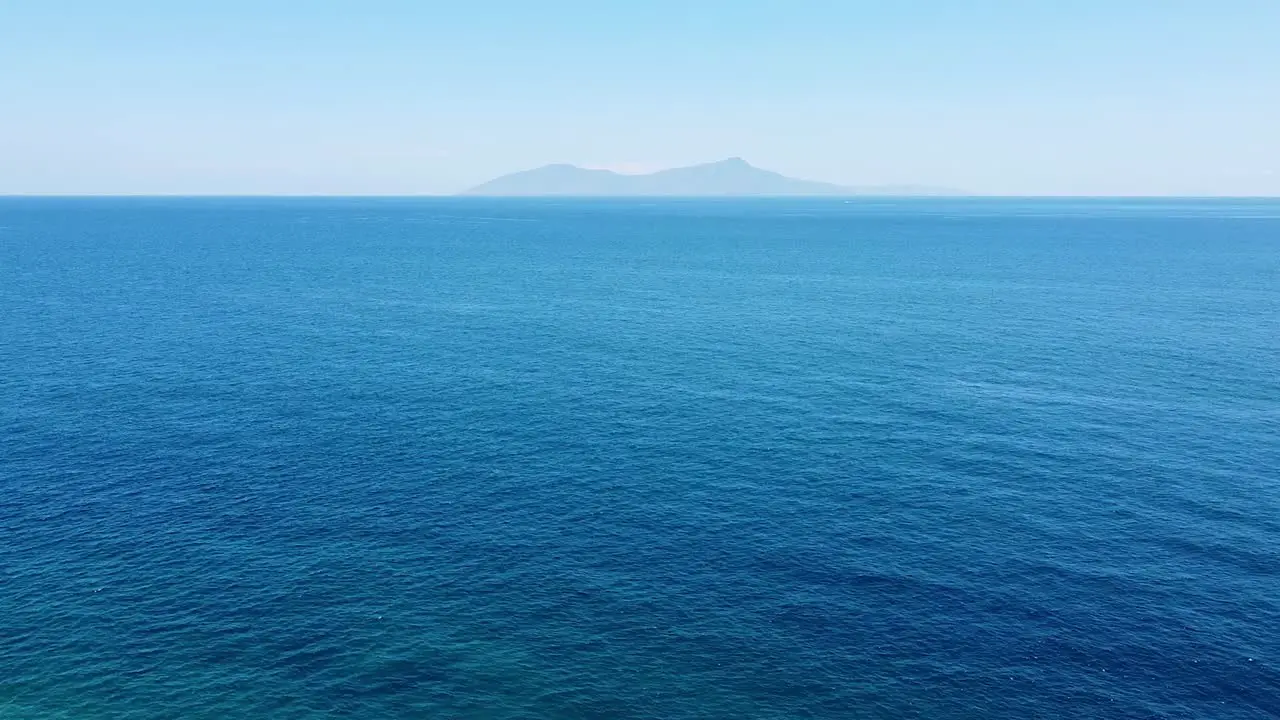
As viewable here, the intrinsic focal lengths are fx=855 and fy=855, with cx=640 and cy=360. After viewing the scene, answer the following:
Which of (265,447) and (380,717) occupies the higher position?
(265,447)

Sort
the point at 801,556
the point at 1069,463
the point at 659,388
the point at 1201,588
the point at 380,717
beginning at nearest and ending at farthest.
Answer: the point at 380,717 → the point at 1201,588 → the point at 801,556 → the point at 1069,463 → the point at 659,388

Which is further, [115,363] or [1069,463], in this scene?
[115,363]

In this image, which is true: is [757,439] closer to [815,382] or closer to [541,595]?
[815,382]

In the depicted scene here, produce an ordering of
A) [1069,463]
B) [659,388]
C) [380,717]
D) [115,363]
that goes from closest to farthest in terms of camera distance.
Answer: [380,717]
[1069,463]
[659,388]
[115,363]

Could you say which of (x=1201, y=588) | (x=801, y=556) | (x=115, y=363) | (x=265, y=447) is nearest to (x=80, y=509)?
(x=265, y=447)

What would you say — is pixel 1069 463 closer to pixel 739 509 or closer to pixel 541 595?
pixel 739 509

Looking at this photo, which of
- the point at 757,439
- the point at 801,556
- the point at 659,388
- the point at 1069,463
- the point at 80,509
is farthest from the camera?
the point at 659,388

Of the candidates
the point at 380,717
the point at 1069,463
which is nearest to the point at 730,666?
the point at 380,717

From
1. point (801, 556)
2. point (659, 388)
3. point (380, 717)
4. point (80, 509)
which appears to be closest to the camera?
point (380, 717)

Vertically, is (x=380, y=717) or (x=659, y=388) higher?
(x=659, y=388)
